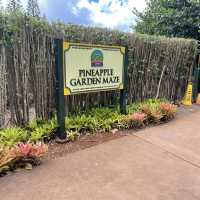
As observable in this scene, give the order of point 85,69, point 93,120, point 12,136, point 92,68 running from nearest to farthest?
1. point 12,136
2. point 85,69
3. point 92,68
4. point 93,120

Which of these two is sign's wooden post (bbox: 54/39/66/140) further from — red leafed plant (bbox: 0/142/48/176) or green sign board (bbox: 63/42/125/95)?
red leafed plant (bbox: 0/142/48/176)

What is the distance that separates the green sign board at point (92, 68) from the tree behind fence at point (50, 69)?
51 cm

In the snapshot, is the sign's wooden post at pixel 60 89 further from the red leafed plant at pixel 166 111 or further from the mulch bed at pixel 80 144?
the red leafed plant at pixel 166 111

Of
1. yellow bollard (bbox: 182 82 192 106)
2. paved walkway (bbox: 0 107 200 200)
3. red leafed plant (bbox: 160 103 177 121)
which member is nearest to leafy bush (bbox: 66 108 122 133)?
paved walkway (bbox: 0 107 200 200)

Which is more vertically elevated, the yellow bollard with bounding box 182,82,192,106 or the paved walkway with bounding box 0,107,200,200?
the yellow bollard with bounding box 182,82,192,106

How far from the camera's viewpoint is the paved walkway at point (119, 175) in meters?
2.82

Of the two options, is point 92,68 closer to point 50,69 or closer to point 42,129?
point 50,69

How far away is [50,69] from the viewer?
4.66 metres

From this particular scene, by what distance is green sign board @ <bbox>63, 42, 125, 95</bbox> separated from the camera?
4.32 meters

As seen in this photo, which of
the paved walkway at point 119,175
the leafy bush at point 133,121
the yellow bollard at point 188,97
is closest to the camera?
the paved walkway at point 119,175

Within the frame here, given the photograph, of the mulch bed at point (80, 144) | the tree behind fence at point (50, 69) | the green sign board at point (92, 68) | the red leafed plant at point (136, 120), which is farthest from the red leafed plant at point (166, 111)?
the mulch bed at point (80, 144)

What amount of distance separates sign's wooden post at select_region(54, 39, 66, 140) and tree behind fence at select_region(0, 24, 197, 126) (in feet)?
1.64

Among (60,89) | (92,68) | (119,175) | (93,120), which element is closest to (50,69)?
(60,89)

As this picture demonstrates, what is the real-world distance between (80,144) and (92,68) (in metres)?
1.44
